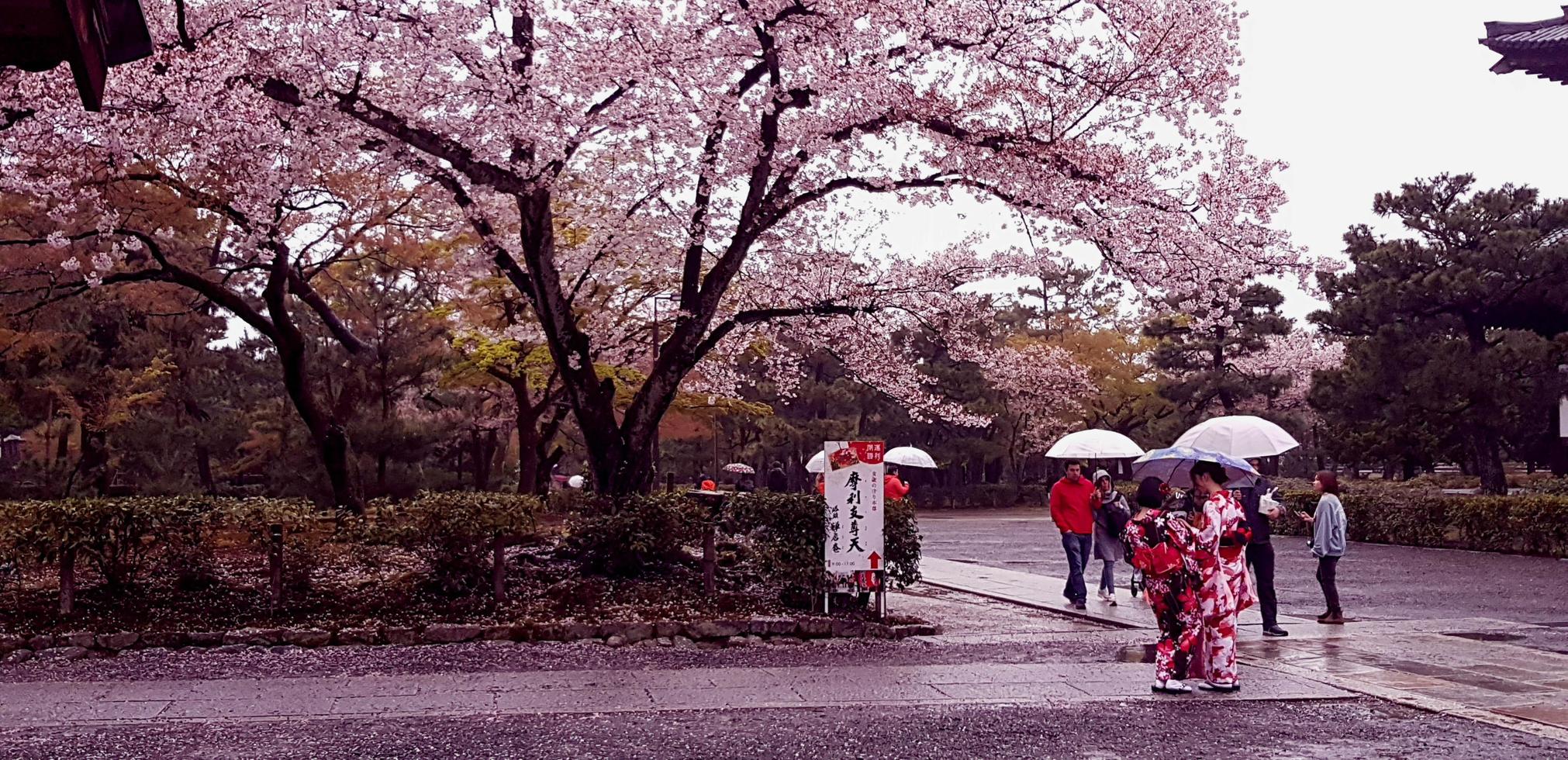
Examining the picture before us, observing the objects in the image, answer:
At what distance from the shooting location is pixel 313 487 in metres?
24.5

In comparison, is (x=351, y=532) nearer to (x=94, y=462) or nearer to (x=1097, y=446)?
(x=1097, y=446)

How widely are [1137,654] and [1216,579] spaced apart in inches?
74.6

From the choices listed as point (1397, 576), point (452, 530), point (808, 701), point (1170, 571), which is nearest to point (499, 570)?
point (452, 530)

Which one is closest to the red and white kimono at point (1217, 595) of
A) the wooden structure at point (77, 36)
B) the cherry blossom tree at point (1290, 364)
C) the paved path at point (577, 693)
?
the paved path at point (577, 693)

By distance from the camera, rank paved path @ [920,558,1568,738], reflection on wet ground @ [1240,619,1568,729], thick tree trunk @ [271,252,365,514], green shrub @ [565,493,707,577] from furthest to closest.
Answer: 1. thick tree trunk @ [271,252,365,514]
2. green shrub @ [565,493,707,577]
3. reflection on wet ground @ [1240,619,1568,729]
4. paved path @ [920,558,1568,738]

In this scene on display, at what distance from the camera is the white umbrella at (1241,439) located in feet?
42.9

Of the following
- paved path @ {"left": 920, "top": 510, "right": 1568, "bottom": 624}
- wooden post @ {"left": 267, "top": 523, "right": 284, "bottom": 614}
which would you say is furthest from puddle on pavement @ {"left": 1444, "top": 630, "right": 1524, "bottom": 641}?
wooden post @ {"left": 267, "top": 523, "right": 284, "bottom": 614}

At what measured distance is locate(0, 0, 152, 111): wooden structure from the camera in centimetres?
360

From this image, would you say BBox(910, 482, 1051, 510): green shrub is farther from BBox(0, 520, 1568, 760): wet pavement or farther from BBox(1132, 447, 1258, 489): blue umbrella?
BBox(0, 520, 1568, 760): wet pavement

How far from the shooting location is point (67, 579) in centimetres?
1067

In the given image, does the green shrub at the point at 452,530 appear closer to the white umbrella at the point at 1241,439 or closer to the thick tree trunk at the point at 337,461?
the white umbrella at the point at 1241,439

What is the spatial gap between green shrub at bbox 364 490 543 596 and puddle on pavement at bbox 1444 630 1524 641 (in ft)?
A: 29.0

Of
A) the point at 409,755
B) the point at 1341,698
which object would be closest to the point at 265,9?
the point at 409,755

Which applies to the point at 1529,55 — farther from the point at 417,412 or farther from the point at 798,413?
the point at 798,413
